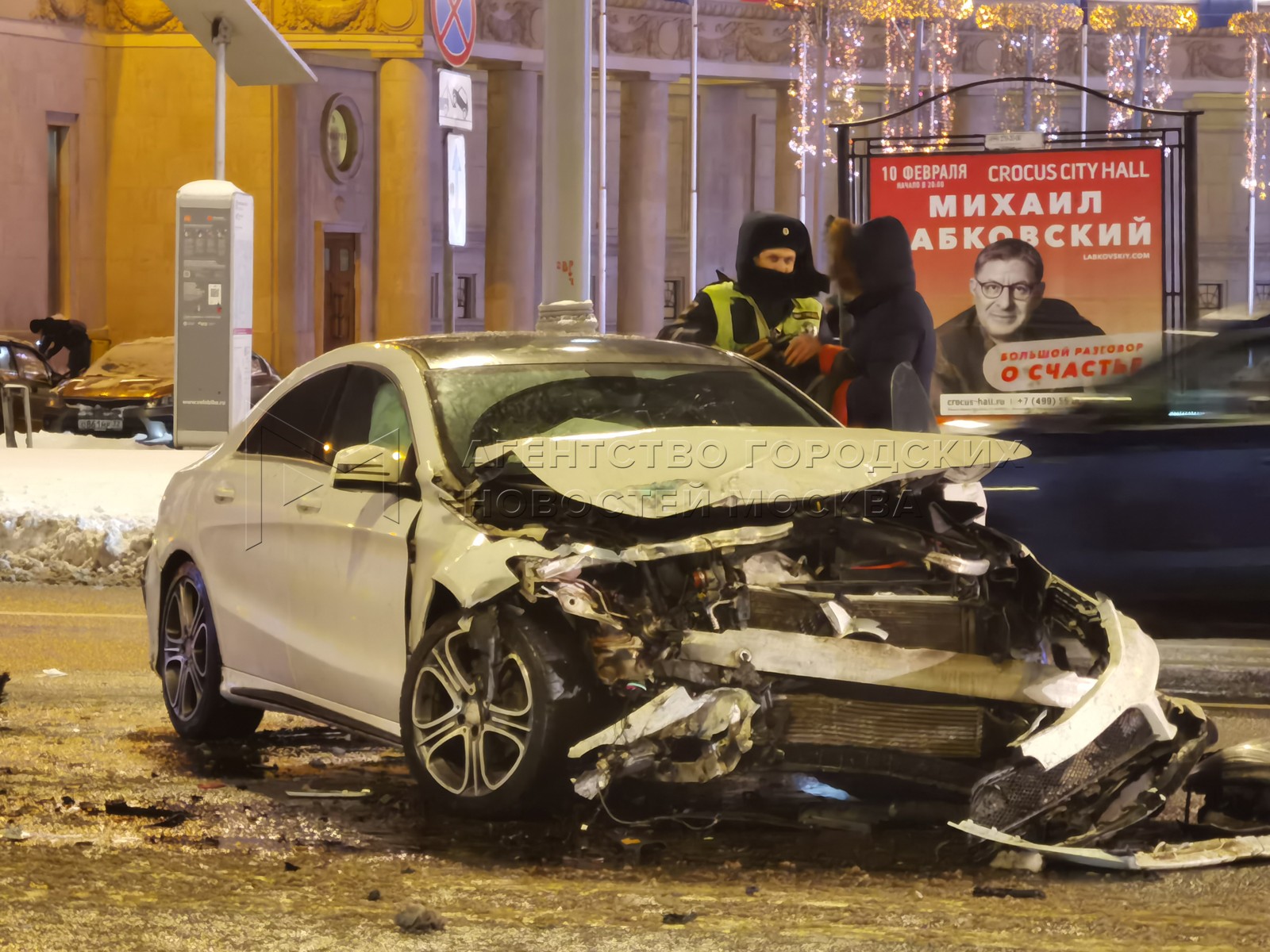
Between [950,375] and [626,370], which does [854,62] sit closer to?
[950,375]

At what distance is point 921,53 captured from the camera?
47.7 metres

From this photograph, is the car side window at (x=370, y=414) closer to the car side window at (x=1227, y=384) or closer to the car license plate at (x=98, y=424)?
the car side window at (x=1227, y=384)

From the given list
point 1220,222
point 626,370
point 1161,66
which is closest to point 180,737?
point 626,370

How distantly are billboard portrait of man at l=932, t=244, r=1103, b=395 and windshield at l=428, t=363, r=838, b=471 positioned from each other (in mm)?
6673

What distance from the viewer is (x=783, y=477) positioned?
571 centimetres

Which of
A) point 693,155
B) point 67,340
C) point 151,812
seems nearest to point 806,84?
point 693,155

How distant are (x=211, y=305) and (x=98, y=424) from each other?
5641 millimetres

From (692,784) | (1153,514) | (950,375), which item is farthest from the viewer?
(950,375)

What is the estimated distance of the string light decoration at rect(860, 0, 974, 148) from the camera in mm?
45031

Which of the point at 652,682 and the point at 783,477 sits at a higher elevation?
the point at 783,477

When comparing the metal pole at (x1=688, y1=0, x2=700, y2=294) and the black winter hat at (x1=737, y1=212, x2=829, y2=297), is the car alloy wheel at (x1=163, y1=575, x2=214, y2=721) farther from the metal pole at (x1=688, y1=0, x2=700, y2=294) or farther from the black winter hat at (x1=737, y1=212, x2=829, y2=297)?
the metal pole at (x1=688, y1=0, x2=700, y2=294)

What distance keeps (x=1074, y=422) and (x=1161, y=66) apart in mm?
44732

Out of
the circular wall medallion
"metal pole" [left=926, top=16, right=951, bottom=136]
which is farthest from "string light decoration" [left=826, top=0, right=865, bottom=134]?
the circular wall medallion

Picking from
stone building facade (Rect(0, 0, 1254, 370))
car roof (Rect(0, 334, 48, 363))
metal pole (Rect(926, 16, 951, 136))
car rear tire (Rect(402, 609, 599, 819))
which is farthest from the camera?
metal pole (Rect(926, 16, 951, 136))
